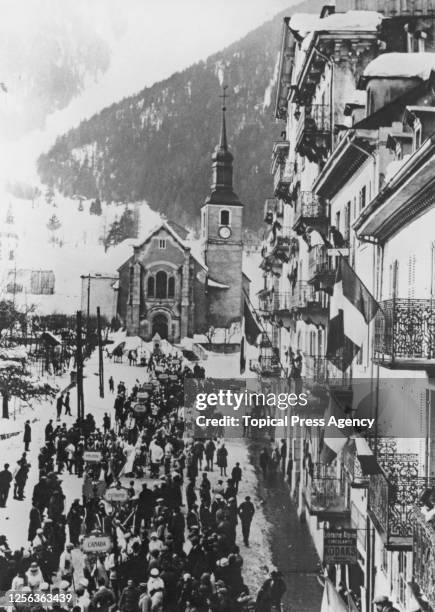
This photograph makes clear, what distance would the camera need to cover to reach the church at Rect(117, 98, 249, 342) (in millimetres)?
17797

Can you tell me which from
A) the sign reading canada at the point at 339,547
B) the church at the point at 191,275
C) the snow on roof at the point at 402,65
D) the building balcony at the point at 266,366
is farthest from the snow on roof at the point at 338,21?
the sign reading canada at the point at 339,547

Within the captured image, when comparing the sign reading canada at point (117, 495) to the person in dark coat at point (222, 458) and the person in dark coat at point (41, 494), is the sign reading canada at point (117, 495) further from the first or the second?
the person in dark coat at point (222, 458)

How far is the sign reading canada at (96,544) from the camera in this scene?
40.9 feet

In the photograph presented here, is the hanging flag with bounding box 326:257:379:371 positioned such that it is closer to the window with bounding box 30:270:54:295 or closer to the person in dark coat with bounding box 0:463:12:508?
the window with bounding box 30:270:54:295

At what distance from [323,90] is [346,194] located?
321cm

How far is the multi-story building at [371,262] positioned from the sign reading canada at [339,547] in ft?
1.02

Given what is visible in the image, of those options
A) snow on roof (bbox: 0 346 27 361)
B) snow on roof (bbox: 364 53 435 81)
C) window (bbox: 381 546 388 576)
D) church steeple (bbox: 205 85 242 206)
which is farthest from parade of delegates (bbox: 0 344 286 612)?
snow on roof (bbox: 364 53 435 81)

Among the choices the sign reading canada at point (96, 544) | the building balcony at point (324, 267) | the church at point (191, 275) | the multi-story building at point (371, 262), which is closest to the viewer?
the multi-story building at point (371, 262)

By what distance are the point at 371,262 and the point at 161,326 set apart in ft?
20.3

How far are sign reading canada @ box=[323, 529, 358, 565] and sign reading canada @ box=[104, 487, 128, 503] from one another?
13.6ft

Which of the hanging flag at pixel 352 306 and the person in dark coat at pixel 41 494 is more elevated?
the hanging flag at pixel 352 306

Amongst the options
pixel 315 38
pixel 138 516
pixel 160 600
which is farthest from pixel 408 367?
pixel 315 38

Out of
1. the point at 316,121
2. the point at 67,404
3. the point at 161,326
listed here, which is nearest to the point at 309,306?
the point at 161,326

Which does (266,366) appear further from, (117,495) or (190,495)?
(117,495)
